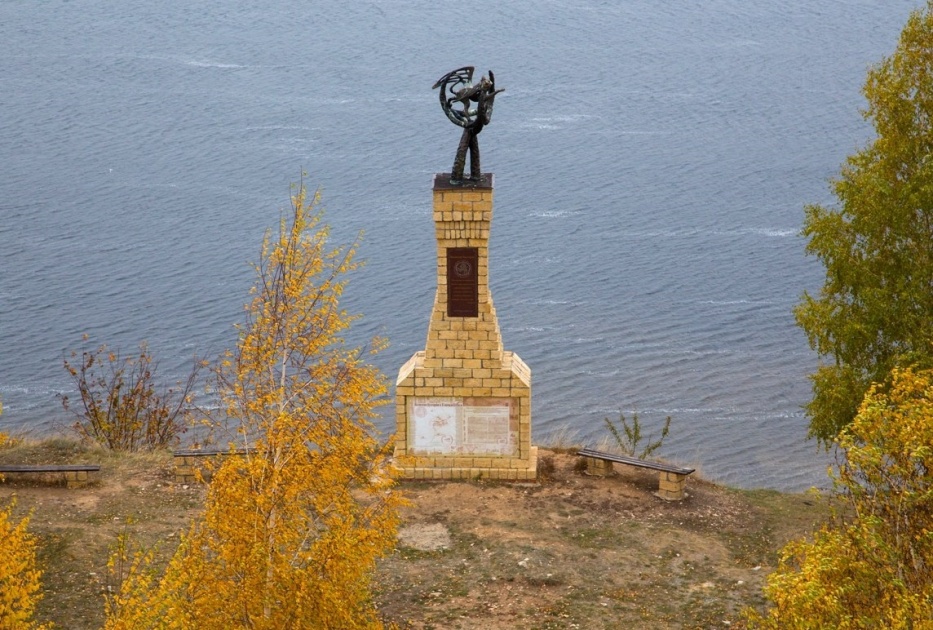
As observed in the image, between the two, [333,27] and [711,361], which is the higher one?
[333,27]

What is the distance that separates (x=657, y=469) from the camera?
2455cm

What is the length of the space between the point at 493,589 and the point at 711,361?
27.0 metres

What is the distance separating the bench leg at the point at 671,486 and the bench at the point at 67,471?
1095cm

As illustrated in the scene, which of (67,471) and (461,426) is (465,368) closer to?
(461,426)

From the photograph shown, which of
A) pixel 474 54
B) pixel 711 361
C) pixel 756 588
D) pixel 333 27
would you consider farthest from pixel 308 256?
pixel 333 27

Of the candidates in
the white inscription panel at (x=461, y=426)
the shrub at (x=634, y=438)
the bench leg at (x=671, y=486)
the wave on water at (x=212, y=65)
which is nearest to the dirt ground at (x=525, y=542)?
the bench leg at (x=671, y=486)

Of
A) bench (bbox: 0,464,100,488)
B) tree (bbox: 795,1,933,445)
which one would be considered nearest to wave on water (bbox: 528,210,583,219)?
tree (bbox: 795,1,933,445)

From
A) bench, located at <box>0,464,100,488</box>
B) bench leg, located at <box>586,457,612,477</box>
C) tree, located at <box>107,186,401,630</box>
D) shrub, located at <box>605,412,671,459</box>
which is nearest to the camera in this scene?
tree, located at <box>107,186,401,630</box>

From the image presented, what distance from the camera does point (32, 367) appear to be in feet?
150

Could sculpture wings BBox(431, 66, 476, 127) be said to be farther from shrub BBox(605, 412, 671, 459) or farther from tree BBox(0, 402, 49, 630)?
tree BBox(0, 402, 49, 630)

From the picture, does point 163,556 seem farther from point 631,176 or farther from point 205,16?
point 205,16

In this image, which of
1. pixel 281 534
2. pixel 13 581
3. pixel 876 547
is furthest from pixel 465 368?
pixel 876 547

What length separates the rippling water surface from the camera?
45938mm

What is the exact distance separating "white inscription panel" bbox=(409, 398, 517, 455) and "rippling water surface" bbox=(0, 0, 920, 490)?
1331 cm
